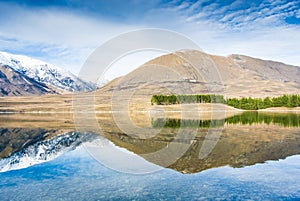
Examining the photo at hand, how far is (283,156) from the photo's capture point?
31.9m

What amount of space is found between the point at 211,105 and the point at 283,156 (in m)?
115

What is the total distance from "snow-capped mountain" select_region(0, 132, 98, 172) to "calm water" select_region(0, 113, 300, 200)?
0.35 feet

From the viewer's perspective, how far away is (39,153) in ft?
121

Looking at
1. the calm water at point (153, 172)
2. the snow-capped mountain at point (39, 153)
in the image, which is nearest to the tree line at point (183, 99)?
the snow-capped mountain at point (39, 153)

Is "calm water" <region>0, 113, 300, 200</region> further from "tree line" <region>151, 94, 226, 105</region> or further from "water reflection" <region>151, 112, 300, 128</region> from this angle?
"tree line" <region>151, 94, 226, 105</region>

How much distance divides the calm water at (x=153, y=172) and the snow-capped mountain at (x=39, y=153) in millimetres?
107

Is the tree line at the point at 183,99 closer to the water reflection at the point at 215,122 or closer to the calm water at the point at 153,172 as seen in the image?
the water reflection at the point at 215,122

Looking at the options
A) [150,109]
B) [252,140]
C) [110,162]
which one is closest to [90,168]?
[110,162]

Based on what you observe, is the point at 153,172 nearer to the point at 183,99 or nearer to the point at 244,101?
the point at 244,101

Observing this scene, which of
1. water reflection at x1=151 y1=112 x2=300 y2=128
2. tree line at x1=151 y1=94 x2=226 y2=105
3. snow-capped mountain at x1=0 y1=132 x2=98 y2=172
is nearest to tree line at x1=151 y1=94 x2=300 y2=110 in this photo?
tree line at x1=151 y1=94 x2=226 y2=105

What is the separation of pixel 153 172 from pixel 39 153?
17.6 meters

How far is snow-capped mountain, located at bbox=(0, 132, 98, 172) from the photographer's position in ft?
102

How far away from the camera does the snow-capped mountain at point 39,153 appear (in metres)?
31.1

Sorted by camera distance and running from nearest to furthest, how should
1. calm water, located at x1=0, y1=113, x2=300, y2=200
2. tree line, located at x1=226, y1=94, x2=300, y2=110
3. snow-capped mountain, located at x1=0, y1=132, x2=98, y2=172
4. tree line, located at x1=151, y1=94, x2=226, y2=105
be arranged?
calm water, located at x1=0, y1=113, x2=300, y2=200
snow-capped mountain, located at x1=0, y1=132, x2=98, y2=172
tree line, located at x1=226, y1=94, x2=300, y2=110
tree line, located at x1=151, y1=94, x2=226, y2=105
